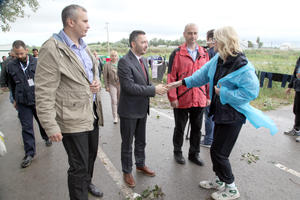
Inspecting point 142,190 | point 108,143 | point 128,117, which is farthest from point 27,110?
point 142,190

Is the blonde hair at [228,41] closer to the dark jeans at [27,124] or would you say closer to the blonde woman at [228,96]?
the blonde woman at [228,96]

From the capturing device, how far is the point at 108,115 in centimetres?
617

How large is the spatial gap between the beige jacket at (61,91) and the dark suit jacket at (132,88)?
0.56m

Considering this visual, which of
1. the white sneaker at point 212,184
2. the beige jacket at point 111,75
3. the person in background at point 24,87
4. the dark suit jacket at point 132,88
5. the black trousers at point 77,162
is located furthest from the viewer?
→ the beige jacket at point 111,75

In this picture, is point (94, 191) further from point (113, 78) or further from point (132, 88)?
point (113, 78)

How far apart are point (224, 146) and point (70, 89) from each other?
6.10 feet

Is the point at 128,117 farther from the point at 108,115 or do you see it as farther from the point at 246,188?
the point at 108,115

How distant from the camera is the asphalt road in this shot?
8.98ft

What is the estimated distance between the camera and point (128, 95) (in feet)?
8.65

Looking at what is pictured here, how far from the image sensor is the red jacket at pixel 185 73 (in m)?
3.09

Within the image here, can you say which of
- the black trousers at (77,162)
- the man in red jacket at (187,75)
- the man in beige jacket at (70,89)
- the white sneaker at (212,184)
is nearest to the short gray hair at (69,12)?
the man in beige jacket at (70,89)

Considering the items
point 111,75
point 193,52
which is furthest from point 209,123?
point 111,75

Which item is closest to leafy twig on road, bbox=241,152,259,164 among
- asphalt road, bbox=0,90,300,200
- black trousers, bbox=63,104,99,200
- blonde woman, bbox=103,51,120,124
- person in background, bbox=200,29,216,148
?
asphalt road, bbox=0,90,300,200

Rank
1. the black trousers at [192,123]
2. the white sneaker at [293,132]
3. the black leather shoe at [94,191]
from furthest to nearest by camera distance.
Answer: the white sneaker at [293,132]
the black trousers at [192,123]
the black leather shoe at [94,191]
